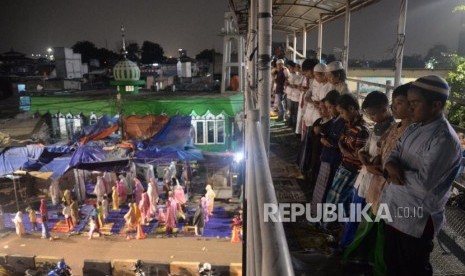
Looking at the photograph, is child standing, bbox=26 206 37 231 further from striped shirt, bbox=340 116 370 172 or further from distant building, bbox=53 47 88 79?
distant building, bbox=53 47 88 79

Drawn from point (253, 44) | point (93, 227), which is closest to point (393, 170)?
point (253, 44)

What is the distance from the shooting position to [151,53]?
69812 millimetres

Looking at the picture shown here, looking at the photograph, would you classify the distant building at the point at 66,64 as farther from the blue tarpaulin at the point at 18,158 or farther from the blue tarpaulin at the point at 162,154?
the blue tarpaulin at the point at 162,154

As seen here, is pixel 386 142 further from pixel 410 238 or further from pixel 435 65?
pixel 435 65

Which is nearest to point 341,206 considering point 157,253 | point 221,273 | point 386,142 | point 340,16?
point 386,142

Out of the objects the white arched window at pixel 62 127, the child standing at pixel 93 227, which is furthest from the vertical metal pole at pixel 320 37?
the white arched window at pixel 62 127

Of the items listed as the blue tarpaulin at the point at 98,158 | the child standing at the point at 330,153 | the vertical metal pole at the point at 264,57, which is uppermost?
the vertical metal pole at the point at 264,57

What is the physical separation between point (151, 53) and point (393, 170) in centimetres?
7175

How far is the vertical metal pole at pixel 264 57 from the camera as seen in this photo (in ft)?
10.2

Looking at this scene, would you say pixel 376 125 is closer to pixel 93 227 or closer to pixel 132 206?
pixel 132 206

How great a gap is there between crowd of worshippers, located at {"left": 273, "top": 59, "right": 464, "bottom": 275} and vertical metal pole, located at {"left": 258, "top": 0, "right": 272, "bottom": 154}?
0.85 m

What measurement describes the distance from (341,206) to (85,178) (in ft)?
65.6

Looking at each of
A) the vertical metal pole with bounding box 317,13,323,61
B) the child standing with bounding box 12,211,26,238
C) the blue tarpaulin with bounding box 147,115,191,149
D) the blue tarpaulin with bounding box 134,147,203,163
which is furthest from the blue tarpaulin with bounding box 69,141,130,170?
the vertical metal pole with bounding box 317,13,323,61

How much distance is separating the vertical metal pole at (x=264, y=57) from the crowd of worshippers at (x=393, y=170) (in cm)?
85
